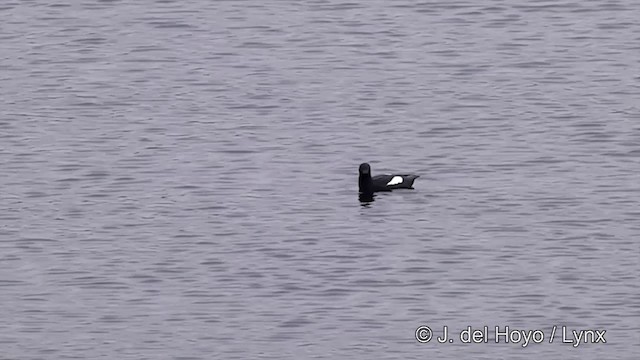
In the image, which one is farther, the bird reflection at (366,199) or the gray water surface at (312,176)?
the bird reflection at (366,199)

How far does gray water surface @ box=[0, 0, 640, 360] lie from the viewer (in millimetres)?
30047

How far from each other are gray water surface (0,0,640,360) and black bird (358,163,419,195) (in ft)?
0.82

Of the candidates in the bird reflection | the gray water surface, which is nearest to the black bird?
the bird reflection

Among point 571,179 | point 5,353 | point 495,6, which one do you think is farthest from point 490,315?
point 495,6

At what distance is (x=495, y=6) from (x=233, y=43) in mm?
9191

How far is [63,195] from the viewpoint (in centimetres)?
3862

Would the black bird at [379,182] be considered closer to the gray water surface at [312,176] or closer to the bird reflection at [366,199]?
the bird reflection at [366,199]

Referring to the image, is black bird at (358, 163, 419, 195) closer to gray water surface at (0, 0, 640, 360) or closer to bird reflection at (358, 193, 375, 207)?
bird reflection at (358, 193, 375, 207)

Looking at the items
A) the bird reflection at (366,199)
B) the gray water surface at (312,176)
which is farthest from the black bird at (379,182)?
the gray water surface at (312,176)

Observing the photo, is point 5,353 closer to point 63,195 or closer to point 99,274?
point 99,274

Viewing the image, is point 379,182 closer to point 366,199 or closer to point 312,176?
point 366,199

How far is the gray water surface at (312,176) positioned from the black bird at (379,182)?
25cm

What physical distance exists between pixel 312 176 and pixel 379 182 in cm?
164

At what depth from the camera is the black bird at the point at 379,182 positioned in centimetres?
3872
